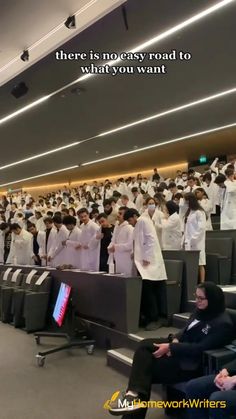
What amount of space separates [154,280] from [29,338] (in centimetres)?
240

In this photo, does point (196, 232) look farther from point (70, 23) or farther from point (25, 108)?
point (25, 108)

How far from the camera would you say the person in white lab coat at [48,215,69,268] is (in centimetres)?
773

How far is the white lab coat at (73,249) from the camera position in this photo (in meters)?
7.41

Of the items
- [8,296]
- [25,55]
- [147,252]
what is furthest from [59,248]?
[25,55]

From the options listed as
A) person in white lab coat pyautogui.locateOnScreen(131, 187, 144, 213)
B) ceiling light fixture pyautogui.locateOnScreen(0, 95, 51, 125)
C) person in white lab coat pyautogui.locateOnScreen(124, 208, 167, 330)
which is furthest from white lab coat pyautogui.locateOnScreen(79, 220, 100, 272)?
person in white lab coat pyautogui.locateOnScreen(131, 187, 144, 213)

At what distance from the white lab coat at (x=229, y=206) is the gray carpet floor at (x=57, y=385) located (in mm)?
3448

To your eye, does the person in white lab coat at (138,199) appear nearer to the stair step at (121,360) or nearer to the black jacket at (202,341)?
the stair step at (121,360)

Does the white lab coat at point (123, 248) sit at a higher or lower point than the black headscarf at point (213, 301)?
higher

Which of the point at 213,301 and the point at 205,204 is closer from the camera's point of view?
the point at 213,301

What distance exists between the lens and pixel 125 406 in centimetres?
298

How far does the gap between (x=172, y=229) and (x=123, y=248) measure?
138cm

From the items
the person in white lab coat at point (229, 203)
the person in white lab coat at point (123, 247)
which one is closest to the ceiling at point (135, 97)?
the person in white lab coat at point (229, 203)

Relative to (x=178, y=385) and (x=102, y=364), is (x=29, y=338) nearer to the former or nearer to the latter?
(x=102, y=364)

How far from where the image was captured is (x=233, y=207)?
7430 mm
